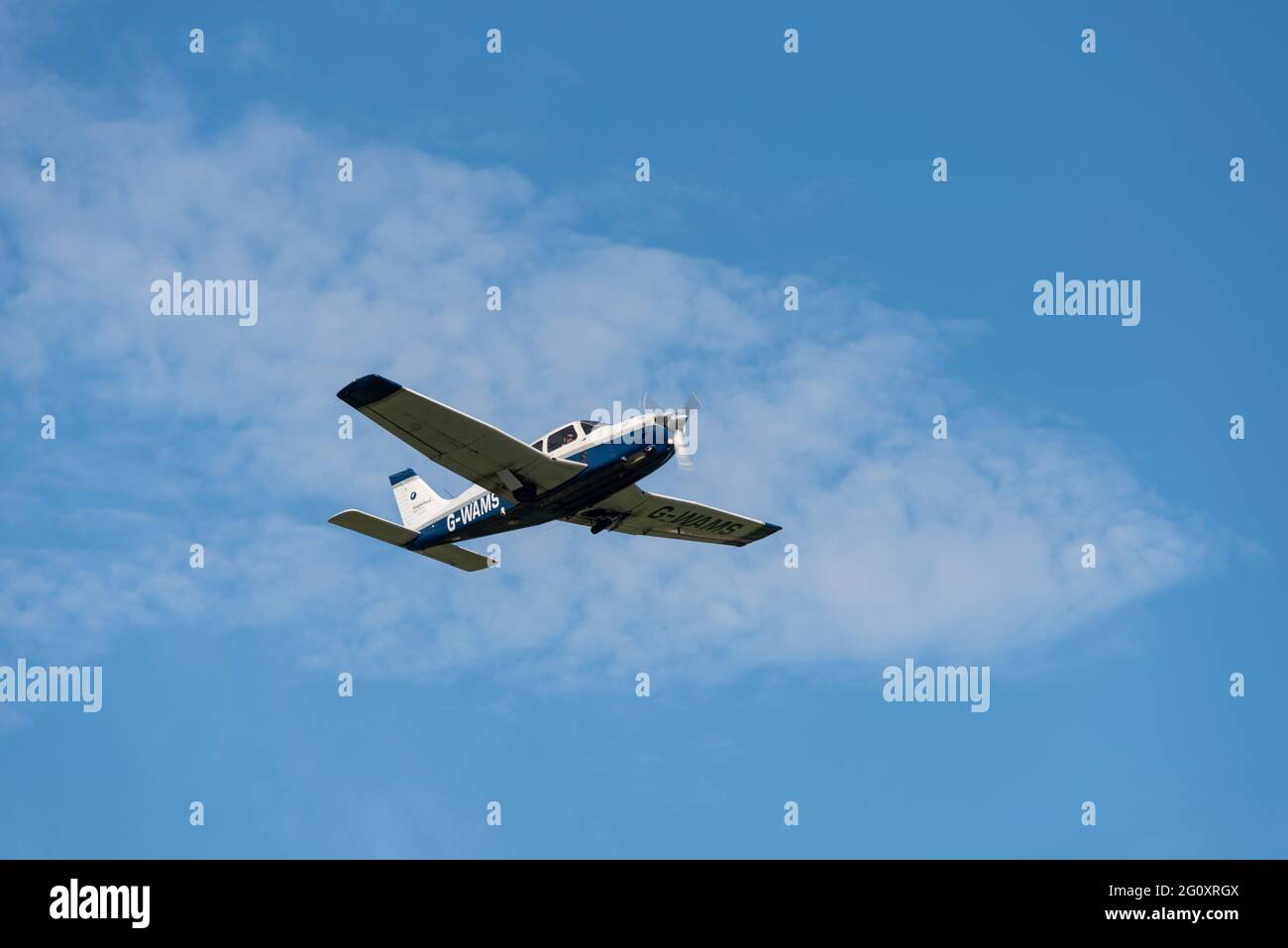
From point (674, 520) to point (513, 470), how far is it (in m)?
8.76

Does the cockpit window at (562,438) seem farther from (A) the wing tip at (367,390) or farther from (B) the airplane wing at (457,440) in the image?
(A) the wing tip at (367,390)

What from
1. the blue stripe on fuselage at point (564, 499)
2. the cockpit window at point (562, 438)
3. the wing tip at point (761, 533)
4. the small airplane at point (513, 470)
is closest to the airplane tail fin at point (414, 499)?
the small airplane at point (513, 470)

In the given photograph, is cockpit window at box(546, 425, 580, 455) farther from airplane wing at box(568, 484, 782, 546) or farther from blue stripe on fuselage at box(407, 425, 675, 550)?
airplane wing at box(568, 484, 782, 546)

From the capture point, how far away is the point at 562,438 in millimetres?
41938

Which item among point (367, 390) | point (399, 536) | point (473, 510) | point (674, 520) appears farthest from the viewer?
point (674, 520)

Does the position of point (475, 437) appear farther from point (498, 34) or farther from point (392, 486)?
point (498, 34)

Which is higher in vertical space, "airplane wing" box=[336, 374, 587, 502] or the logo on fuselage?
"airplane wing" box=[336, 374, 587, 502]

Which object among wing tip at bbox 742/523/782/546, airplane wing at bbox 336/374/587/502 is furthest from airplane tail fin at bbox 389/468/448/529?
wing tip at bbox 742/523/782/546

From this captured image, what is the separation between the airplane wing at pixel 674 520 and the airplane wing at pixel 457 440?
3.33 meters

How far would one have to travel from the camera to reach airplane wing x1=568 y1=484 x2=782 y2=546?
45.8m

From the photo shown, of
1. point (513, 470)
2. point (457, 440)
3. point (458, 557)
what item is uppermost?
point (457, 440)

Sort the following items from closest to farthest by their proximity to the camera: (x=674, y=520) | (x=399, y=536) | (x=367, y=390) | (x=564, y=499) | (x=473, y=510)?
(x=367, y=390) < (x=564, y=499) < (x=473, y=510) < (x=399, y=536) < (x=674, y=520)

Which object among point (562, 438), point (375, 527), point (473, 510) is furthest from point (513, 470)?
point (375, 527)

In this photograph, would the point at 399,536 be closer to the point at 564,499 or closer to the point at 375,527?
the point at 375,527
